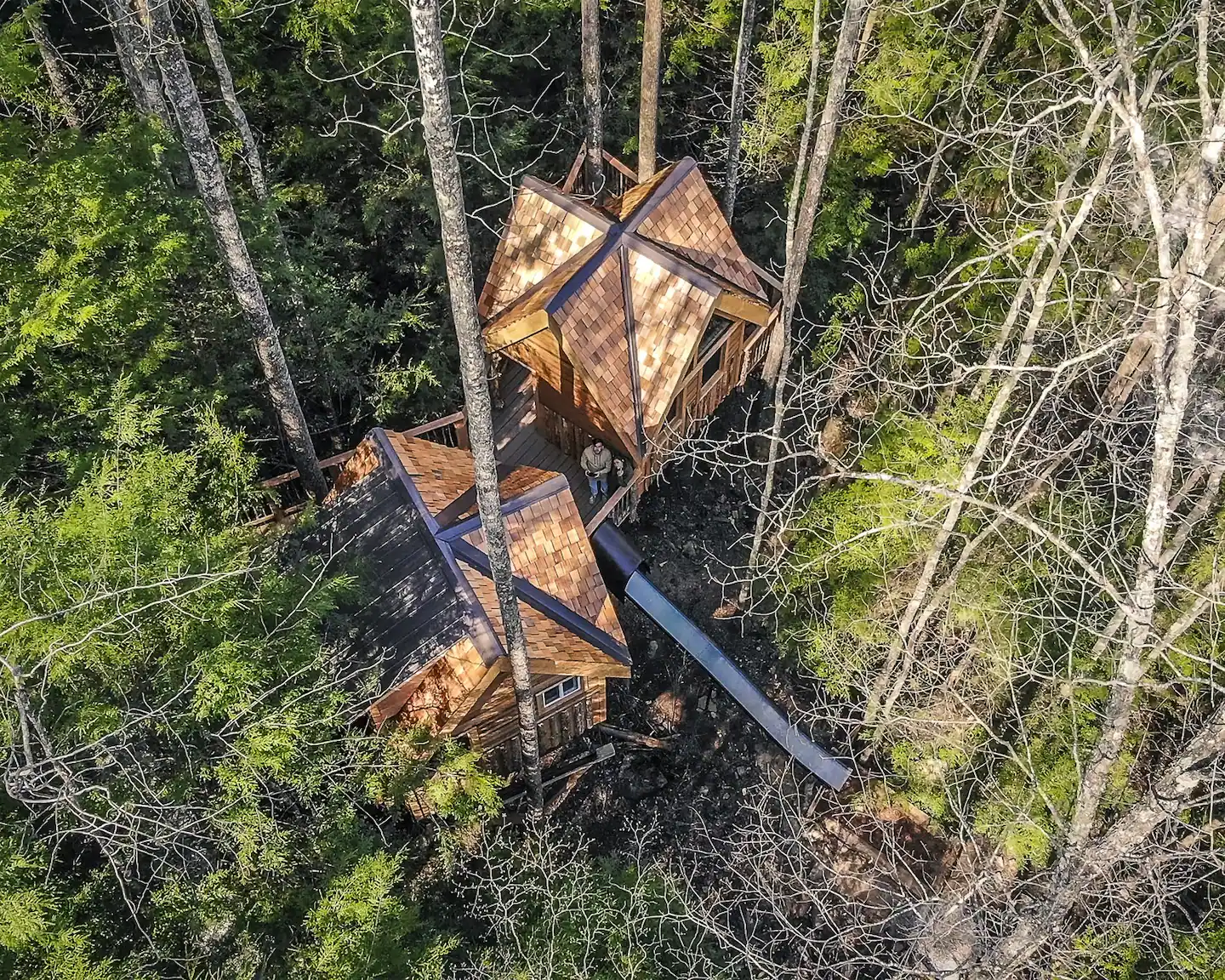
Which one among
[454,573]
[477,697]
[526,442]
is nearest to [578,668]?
[477,697]

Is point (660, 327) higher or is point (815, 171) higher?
point (815, 171)

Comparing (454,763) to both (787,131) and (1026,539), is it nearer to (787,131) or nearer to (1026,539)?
(1026,539)

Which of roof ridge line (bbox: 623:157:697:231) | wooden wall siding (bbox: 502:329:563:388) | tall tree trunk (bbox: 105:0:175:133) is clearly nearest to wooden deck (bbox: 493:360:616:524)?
wooden wall siding (bbox: 502:329:563:388)

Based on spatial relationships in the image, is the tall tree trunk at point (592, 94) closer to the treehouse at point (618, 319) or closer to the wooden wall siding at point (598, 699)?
the treehouse at point (618, 319)

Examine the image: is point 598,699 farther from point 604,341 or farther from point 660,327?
point 660,327

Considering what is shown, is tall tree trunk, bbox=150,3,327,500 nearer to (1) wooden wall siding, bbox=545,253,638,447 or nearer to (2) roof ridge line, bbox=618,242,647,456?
(1) wooden wall siding, bbox=545,253,638,447

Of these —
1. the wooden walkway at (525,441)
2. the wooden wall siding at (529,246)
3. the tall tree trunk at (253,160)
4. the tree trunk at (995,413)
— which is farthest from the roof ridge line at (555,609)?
the wooden wall siding at (529,246)

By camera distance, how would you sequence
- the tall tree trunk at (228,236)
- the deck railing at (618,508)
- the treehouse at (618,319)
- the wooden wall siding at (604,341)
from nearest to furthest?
the tall tree trunk at (228,236)
the wooden wall siding at (604,341)
the treehouse at (618,319)
the deck railing at (618,508)
